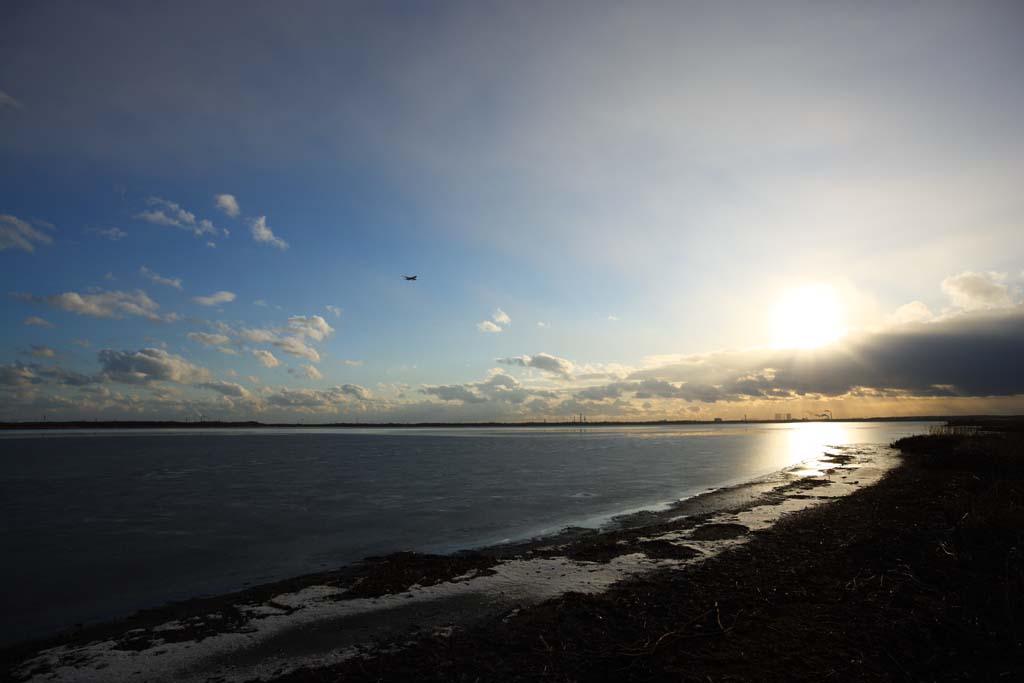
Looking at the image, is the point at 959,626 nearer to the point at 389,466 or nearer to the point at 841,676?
the point at 841,676

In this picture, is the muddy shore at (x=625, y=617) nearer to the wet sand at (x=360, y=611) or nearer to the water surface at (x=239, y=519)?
the wet sand at (x=360, y=611)

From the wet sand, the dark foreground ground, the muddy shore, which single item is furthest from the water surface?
the dark foreground ground

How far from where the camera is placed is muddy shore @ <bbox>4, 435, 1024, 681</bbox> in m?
7.06

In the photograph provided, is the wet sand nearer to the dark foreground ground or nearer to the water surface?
the dark foreground ground

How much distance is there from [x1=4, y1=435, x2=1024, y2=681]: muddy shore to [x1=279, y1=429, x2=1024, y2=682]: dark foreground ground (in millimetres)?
35

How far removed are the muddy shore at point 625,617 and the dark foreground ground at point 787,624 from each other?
1.4 inches

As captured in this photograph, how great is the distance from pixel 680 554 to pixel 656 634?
19.6ft

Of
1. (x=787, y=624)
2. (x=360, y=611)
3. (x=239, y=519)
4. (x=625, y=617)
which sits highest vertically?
(x=787, y=624)

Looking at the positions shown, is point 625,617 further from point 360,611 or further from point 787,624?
point 360,611

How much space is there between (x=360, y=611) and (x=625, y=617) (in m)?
4.96

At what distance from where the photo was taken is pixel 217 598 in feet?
37.7

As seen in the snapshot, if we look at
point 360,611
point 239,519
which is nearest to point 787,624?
point 360,611

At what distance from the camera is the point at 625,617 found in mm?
8914

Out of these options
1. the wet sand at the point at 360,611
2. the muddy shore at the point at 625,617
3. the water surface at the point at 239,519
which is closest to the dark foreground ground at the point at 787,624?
the muddy shore at the point at 625,617
